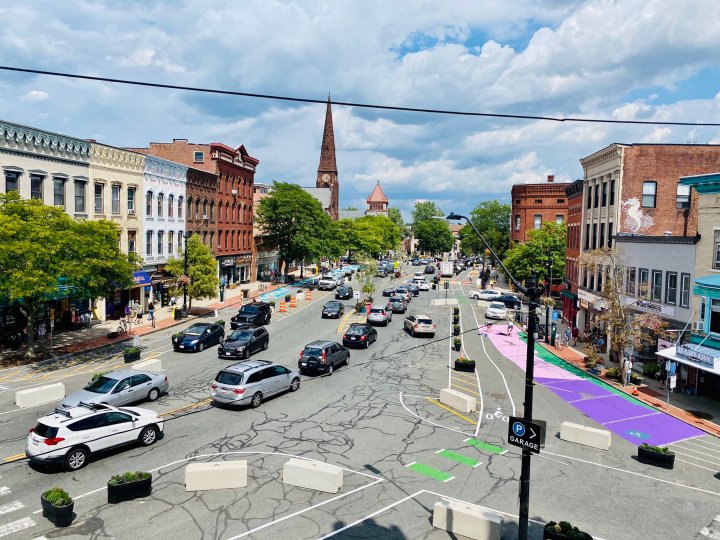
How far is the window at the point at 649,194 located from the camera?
38500 millimetres

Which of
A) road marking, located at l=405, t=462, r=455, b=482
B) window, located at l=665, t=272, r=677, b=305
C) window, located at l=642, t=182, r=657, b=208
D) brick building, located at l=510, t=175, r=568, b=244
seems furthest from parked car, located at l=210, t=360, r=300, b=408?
brick building, located at l=510, t=175, r=568, b=244

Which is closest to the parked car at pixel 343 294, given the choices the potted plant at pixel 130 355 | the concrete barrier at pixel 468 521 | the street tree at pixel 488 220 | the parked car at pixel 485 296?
the parked car at pixel 485 296

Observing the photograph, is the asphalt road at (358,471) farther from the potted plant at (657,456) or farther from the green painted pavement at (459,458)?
the potted plant at (657,456)

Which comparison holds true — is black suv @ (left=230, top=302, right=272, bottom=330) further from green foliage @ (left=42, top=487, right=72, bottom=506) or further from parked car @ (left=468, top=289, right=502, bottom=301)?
parked car @ (left=468, top=289, right=502, bottom=301)

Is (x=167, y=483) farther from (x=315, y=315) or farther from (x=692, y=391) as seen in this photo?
(x=315, y=315)

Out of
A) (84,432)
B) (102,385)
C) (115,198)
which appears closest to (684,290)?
(102,385)

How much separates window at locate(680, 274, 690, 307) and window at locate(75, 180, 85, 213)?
38.2 meters

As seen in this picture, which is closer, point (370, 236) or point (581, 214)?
point (581, 214)

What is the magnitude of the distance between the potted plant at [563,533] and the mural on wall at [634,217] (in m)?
31.2

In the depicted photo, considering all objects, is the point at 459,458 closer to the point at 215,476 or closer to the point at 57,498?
the point at 215,476

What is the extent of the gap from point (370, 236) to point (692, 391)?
8933 centimetres

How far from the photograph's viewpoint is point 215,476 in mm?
14914

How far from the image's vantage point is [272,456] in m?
17.5

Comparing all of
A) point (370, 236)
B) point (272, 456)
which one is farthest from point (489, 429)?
point (370, 236)
